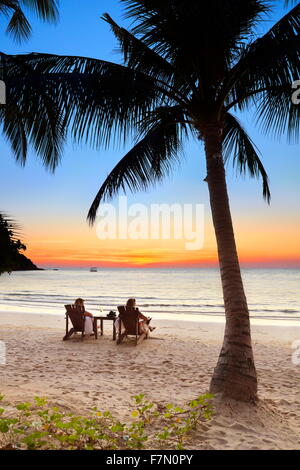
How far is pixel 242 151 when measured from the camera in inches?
281

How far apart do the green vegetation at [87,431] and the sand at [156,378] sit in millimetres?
193

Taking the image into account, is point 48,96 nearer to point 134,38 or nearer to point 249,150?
point 134,38

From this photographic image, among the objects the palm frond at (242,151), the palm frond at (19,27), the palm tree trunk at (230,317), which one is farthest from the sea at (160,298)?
the palm tree trunk at (230,317)

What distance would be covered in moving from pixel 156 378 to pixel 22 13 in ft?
23.0

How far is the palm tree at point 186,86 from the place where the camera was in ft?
14.3

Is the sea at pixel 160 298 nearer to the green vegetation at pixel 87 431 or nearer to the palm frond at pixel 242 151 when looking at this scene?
the palm frond at pixel 242 151

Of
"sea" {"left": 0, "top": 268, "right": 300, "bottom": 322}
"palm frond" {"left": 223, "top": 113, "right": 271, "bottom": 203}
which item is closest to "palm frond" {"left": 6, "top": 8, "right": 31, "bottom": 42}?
"palm frond" {"left": 223, "top": 113, "right": 271, "bottom": 203}

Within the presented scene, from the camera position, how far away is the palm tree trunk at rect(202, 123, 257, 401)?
4336 millimetres

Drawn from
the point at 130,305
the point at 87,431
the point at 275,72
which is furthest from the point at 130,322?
the point at 275,72

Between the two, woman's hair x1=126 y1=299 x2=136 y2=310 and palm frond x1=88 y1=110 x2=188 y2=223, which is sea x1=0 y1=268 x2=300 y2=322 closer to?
woman's hair x1=126 y1=299 x2=136 y2=310

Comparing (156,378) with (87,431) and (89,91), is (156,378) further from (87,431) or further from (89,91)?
(89,91)

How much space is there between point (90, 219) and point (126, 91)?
6.74 feet
